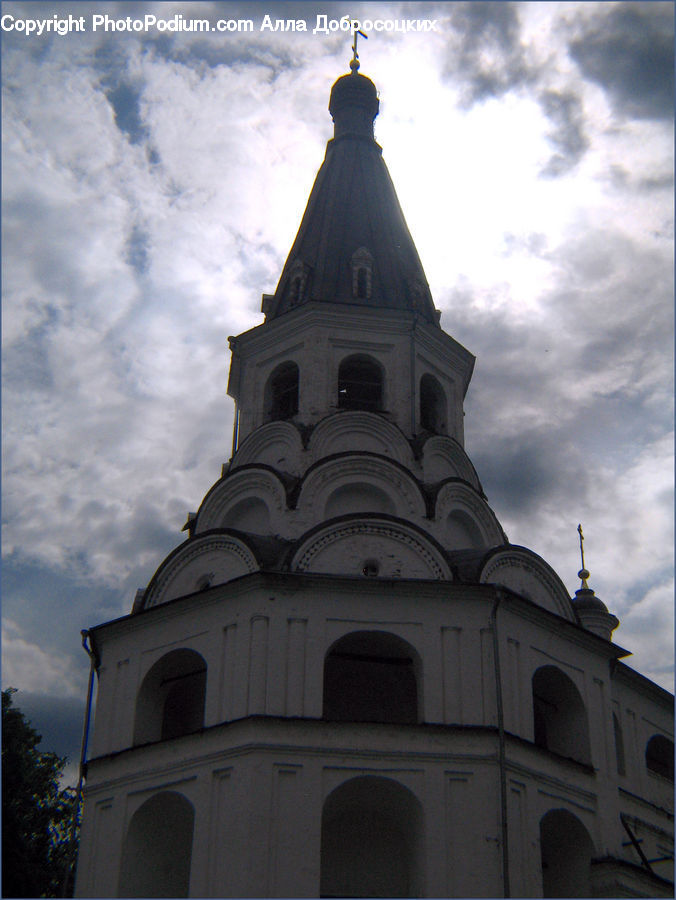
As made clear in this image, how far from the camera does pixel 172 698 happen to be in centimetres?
2069

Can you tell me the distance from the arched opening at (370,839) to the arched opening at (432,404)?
27.0ft

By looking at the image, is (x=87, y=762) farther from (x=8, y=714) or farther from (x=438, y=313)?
(x=438, y=313)

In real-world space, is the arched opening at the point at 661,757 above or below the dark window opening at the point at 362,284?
below

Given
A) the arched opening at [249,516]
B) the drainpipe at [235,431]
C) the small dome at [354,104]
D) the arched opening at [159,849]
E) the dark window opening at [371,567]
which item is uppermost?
the small dome at [354,104]

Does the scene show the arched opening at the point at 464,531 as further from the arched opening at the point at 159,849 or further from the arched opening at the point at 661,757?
the arched opening at the point at 159,849

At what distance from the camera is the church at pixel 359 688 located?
678 inches

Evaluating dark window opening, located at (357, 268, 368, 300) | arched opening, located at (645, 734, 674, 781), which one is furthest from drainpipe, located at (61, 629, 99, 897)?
arched opening, located at (645, 734, 674, 781)

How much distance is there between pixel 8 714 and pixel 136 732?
7.08 meters

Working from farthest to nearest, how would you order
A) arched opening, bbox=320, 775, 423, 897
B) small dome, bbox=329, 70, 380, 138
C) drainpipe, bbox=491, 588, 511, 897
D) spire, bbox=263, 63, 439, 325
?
small dome, bbox=329, 70, 380, 138
spire, bbox=263, 63, 439, 325
arched opening, bbox=320, 775, 423, 897
drainpipe, bbox=491, 588, 511, 897

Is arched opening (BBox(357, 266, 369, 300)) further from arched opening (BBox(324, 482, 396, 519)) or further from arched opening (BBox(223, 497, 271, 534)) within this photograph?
arched opening (BBox(223, 497, 271, 534))

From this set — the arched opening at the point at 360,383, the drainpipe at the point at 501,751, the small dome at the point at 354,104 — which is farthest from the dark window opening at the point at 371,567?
the small dome at the point at 354,104

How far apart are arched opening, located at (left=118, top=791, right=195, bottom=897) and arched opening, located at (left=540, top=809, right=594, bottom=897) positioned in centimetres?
576

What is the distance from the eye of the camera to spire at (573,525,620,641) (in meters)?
25.7

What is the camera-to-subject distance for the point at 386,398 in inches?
898
